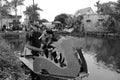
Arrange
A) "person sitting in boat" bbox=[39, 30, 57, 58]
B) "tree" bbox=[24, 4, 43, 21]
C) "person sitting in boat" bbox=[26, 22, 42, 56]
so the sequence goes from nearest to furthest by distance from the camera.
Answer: "person sitting in boat" bbox=[39, 30, 57, 58] → "person sitting in boat" bbox=[26, 22, 42, 56] → "tree" bbox=[24, 4, 43, 21]

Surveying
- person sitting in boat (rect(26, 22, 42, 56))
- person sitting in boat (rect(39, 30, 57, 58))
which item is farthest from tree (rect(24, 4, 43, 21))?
person sitting in boat (rect(39, 30, 57, 58))

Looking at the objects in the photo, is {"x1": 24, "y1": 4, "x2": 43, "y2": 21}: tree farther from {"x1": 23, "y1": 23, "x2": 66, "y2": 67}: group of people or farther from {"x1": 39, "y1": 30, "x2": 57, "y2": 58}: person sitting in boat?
{"x1": 39, "y1": 30, "x2": 57, "y2": 58}: person sitting in boat

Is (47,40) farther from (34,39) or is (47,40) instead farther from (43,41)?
(34,39)

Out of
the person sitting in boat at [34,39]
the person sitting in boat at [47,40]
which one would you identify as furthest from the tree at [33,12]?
the person sitting in boat at [47,40]

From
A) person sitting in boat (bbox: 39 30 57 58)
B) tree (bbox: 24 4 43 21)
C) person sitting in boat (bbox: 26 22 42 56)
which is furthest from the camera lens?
tree (bbox: 24 4 43 21)

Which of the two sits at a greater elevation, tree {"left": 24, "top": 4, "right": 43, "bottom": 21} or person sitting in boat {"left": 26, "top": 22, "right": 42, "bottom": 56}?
tree {"left": 24, "top": 4, "right": 43, "bottom": 21}

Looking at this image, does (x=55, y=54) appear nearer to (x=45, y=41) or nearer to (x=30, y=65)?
(x=45, y=41)

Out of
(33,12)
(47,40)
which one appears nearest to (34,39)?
(47,40)

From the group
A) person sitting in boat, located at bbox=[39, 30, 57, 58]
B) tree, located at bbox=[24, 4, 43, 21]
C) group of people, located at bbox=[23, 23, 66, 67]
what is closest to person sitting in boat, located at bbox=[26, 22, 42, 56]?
group of people, located at bbox=[23, 23, 66, 67]

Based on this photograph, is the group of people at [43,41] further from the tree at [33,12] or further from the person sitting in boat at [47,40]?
the tree at [33,12]

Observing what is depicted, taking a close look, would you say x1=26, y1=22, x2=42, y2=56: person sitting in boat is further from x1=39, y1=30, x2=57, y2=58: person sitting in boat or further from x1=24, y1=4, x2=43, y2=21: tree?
x1=24, y1=4, x2=43, y2=21: tree

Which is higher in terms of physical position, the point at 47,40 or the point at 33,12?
the point at 33,12

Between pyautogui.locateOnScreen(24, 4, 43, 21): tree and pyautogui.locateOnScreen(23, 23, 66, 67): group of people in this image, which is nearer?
pyautogui.locateOnScreen(23, 23, 66, 67): group of people

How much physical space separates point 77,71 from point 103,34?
85.3 ft
